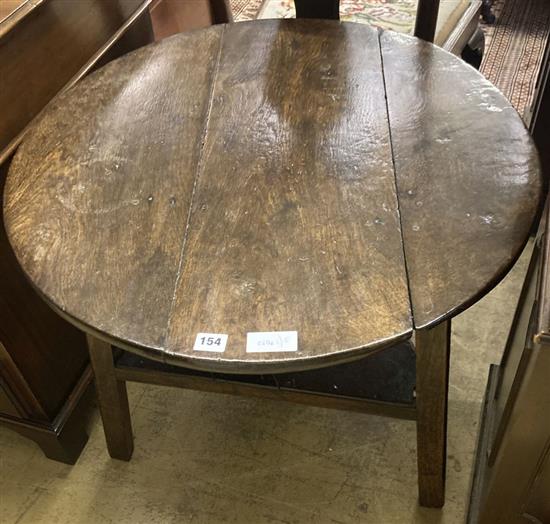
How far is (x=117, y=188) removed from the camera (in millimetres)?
842

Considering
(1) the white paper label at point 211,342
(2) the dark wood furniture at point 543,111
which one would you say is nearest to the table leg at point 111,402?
(1) the white paper label at point 211,342

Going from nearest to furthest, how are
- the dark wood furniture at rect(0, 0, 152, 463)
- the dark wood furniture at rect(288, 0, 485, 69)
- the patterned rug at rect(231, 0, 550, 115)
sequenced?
the dark wood furniture at rect(0, 0, 152, 463) → the dark wood furniture at rect(288, 0, 485, 69) → the patterned rug at rect(231, 0, 550, 115)

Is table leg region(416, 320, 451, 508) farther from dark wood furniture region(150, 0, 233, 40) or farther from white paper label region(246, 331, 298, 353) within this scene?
dark wood furniture region(150, 0, 233, 40)

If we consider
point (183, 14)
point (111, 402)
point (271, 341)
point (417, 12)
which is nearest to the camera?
point (271, 341)

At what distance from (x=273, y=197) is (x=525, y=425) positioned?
41cm

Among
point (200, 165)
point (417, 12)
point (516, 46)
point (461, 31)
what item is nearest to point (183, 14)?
point (417, 12)

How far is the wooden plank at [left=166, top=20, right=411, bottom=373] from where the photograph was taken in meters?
0.68

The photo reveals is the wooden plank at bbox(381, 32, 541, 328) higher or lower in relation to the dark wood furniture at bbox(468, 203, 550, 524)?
higher

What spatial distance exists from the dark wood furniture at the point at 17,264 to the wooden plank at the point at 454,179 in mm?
534

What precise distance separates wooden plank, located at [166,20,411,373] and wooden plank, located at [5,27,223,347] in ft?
0.10

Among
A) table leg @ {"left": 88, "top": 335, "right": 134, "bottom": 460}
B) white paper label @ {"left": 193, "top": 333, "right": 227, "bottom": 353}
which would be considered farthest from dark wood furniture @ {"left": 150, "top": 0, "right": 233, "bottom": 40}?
white paper label @ {"left": 193, "top": 333, "right": 227, "bottom": 353}

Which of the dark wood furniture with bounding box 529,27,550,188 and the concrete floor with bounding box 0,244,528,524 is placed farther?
the dark wood furniture with bounding box 529,27,550,188

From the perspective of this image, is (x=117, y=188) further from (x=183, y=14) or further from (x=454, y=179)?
(x=183, y=14)

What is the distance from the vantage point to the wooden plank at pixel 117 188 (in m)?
0.72
